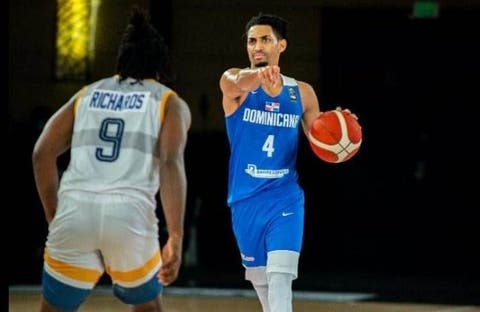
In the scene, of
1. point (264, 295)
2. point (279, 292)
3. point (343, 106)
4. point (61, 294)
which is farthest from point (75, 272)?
point (343, 106)

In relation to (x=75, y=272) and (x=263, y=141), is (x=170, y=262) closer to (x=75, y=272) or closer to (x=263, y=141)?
(x=75, y=272)

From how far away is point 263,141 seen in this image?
7688mm

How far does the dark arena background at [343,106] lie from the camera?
52.0 feet

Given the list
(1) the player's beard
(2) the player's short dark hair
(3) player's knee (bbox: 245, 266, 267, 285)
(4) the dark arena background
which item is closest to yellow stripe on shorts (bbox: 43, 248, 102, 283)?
(3) player's knee (bbox: 245, 266, 267, 285)

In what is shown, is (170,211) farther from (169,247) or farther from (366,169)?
(366,169)

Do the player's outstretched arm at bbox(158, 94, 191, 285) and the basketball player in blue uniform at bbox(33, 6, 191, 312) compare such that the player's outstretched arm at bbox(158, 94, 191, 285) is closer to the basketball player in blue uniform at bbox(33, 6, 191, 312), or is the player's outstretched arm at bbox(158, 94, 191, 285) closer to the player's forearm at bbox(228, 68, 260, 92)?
the basketball player in blue uniform at bbox(33, 6, 191, 312)

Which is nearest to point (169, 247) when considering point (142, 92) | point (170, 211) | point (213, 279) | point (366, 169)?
point (170, 211)

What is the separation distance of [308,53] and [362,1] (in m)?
1.00

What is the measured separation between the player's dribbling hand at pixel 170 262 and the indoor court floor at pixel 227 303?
5367 millimetres

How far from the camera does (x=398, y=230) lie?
16.5 meters

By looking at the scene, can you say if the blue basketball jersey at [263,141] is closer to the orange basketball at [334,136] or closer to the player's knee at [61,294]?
the orange basketball at [334,136]

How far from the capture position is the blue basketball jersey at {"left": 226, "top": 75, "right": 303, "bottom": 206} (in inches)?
301

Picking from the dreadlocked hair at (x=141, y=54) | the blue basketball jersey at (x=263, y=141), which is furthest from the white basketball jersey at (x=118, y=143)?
the blue basketball jersey at (x=263, y=141)

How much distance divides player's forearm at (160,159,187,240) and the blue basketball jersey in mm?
2139
